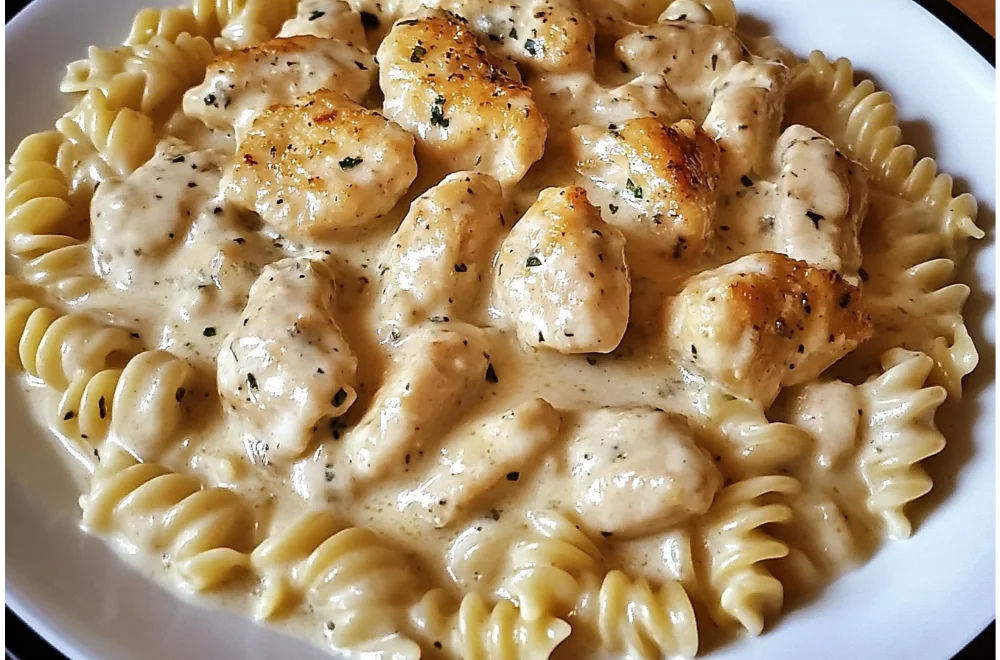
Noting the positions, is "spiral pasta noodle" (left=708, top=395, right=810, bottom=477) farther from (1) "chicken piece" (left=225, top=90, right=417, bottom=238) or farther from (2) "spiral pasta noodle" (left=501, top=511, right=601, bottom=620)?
(1) "chicken piece" (left=225, top=90, right=417, bottom=238)

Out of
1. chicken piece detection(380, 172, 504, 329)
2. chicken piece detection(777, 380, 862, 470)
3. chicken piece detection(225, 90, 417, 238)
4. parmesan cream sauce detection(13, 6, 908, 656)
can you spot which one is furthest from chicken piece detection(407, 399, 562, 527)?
chicken piece detection(225, 90, 417, 238)

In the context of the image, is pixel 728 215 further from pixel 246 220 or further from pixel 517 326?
pixel 246 220

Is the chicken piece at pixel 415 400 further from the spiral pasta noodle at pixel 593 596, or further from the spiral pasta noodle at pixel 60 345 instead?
the spiral pasta noodle at pixel 60 345

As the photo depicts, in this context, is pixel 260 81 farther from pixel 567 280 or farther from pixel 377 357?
pixel 567 280

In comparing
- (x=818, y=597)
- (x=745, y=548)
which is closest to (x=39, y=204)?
(x=745, y=548)

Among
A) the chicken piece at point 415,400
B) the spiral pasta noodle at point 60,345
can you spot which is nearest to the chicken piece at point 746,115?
the chicken piece at point 415,400

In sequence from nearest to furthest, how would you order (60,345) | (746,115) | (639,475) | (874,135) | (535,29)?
(639,475) < (60,345) < (746,115) < (535,29) < (874,135)
